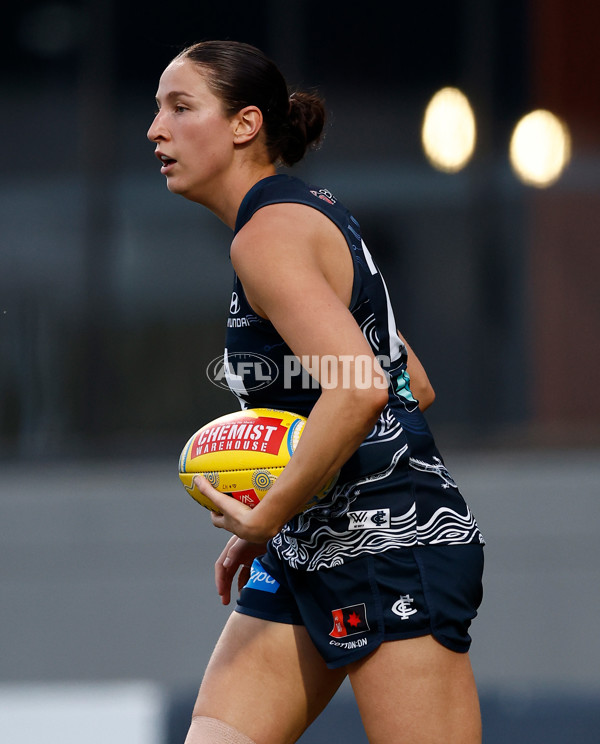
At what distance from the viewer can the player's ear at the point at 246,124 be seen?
235cm

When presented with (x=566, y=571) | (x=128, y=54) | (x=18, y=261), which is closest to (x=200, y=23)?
(x=128, y=54)

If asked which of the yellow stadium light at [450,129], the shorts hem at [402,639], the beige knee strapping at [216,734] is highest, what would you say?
the yellow stadium light at [450,129]

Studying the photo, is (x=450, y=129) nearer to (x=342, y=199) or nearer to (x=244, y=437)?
(x=342, y=199)

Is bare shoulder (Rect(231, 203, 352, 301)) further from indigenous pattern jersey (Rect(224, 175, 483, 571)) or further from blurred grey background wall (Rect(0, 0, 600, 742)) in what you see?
blurred grey background wall (Rect(0, 0, 600, 742))

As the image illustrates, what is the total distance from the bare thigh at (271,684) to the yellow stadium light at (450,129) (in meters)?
4.63

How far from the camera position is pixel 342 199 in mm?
6527

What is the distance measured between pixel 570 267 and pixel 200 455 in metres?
4.71

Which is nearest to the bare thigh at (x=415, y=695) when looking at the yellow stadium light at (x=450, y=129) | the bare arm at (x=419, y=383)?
the bare arm at (x=419, y=383)

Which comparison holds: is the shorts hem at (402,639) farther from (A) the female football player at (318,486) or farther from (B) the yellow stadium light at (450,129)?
(B) the yellow stadium light at (450,129)

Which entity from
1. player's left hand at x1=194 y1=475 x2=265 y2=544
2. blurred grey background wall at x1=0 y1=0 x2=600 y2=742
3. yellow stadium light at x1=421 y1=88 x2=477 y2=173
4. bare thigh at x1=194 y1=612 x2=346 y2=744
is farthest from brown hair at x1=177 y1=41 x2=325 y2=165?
yellow stadium light at x1=421 y1=88 x2=477 y2=173

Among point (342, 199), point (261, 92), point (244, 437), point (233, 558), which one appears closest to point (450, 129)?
point (342, 199)

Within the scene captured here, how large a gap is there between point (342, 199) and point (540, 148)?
4.15ft

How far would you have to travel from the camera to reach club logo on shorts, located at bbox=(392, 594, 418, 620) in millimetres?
2094

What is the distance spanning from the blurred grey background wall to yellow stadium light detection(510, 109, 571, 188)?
0.20ft
